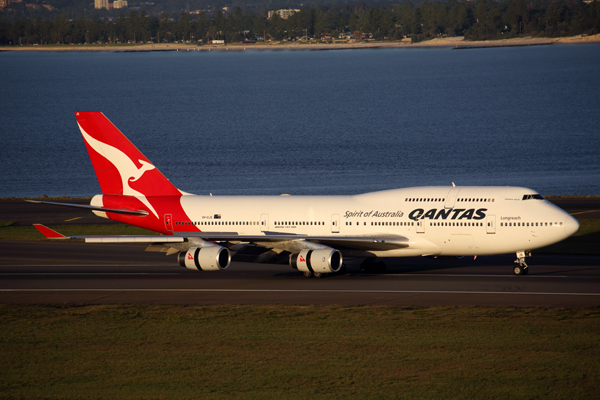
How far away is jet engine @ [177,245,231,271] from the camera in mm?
40906

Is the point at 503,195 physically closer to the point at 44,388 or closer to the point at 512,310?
the point at 512,310

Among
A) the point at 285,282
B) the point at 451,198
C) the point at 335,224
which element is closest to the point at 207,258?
the point at 285,282

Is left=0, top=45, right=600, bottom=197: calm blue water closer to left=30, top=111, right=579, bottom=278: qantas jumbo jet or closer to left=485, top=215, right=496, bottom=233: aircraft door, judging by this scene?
left=30, top=111, right=579, bottom=278: qantas jumbo jet

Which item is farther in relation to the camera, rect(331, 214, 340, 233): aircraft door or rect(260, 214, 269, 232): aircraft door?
rect(260, 214, 269, 232): aircraft door

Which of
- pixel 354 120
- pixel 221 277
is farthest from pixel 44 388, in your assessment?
pixel 354 120

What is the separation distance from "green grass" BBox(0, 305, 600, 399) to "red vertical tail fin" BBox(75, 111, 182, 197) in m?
14.1

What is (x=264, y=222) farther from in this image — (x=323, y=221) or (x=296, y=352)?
(x=296, y=352)

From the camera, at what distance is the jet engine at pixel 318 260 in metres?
40.8

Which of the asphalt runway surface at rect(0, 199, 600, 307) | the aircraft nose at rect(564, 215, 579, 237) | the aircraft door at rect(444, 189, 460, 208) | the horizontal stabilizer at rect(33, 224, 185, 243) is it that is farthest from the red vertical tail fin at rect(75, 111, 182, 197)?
the aircraft nose at rect(564, 215, 579, 237)

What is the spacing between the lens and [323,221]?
4447cm

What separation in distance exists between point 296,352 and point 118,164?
25614 millimetres

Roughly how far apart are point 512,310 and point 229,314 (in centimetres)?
1301

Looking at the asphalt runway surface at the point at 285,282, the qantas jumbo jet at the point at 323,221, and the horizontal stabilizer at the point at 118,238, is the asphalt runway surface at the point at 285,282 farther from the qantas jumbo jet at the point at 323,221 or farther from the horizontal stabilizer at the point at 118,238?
the horizontal stabilizer at the point at 118,238

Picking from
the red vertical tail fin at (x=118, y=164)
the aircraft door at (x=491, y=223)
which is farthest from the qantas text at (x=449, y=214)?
the red vertical tail fin at (x=118, y=164)
